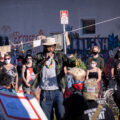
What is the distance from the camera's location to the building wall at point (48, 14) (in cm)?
1124

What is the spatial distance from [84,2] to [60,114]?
7844 mm

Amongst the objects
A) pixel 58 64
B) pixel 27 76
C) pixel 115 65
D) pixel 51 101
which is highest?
pixel 58 64

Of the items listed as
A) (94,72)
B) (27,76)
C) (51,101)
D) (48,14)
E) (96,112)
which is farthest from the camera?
(48,14)

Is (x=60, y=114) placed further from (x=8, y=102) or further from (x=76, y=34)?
(x=76, y=34)

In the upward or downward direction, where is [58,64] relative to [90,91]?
upward

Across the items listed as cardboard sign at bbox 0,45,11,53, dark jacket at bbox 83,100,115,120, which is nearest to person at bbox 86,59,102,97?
dark jacket at bbox 83,100,115,120

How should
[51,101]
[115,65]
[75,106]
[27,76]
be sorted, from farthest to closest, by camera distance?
[27,76], [115,65], [51,101], [75,106]

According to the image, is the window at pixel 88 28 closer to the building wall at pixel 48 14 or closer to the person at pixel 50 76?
the building wall at pixel 48 14

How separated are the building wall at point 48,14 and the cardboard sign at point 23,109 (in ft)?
27.1

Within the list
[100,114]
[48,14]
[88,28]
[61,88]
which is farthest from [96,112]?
[48,14]

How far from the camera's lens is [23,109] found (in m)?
3.39

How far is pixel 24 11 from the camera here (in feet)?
43.8

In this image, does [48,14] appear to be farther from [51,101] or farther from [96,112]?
[96,112]

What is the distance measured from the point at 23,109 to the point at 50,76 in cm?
160
